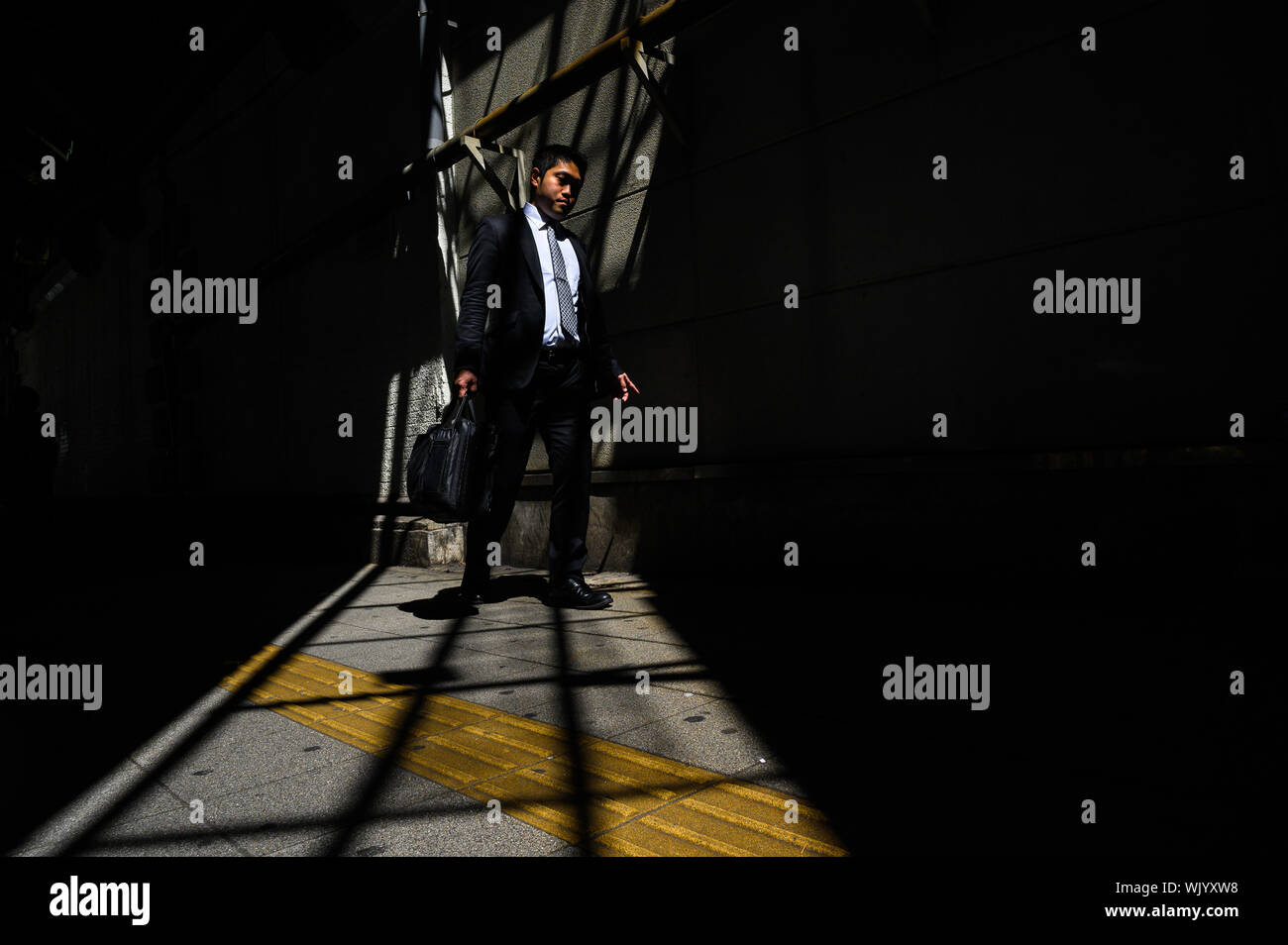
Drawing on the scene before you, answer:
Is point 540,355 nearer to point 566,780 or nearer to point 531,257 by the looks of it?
point 531,257

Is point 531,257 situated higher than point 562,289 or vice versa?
point 531,257

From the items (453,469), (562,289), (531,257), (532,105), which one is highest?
(532,105)

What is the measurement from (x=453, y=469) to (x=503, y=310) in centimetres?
80

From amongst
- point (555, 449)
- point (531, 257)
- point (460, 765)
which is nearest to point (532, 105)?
point (531, 257)

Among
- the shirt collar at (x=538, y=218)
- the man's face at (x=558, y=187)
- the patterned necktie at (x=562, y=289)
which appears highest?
the man's face at (x=558, y=187)

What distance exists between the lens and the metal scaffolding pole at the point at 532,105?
5016 mm

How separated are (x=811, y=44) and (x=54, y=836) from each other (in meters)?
4.63

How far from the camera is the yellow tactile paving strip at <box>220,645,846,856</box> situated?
1.74 meters

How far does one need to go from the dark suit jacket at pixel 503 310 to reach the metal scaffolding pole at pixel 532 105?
1556mm

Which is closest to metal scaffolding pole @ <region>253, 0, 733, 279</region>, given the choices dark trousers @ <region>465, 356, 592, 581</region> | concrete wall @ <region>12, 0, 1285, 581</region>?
concrete wall @ <region>12, 0, 1285, 581</region>

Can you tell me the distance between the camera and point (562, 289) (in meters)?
4.40

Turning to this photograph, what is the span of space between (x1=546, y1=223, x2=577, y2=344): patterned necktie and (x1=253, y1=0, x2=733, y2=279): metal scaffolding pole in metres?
1.42

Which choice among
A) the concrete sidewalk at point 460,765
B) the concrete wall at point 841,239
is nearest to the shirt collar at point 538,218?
the concrete wall at point 841,239

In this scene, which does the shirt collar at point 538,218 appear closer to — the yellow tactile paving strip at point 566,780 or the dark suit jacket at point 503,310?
the dark suit jacket at point 503,310
